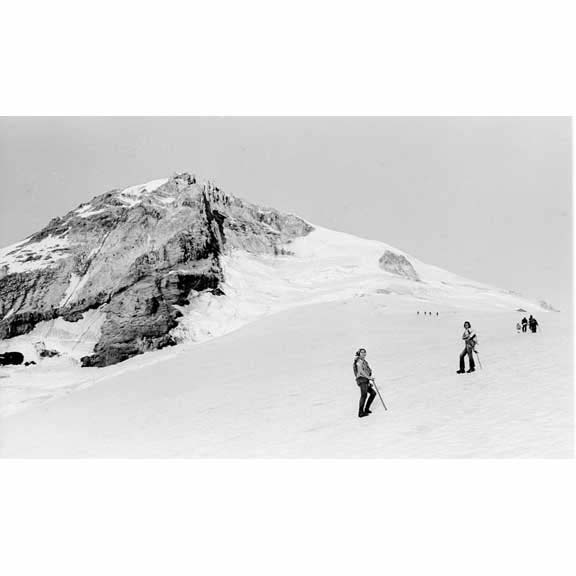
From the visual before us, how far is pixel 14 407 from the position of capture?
39.6ft

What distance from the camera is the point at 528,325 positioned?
41.1ft

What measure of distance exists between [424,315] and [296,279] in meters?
5.94

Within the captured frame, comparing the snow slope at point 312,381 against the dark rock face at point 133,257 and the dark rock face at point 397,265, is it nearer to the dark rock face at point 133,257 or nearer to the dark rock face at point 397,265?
the dark rock face at point 397,265

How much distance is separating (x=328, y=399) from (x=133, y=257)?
9856 mm

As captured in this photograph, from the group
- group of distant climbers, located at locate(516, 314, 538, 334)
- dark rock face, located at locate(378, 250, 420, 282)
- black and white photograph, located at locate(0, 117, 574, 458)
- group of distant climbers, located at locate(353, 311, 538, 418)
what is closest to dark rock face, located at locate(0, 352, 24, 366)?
black and white photograph, located at locate(0, 117, 574, 458)

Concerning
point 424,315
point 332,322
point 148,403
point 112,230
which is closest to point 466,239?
point 424,315

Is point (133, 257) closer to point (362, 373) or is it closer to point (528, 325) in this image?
point (362, 373)

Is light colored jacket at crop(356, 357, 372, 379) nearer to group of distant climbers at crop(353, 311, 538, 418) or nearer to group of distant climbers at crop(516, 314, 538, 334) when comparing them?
group of distant climbers at crop(353, 311, 538, 418)

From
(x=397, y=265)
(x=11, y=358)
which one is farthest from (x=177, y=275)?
(x=397, y=265)

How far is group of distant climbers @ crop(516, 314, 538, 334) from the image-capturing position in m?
11.9

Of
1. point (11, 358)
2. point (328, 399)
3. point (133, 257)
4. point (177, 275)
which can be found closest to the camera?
point (328, 399)

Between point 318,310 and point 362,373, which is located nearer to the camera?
point 362,373

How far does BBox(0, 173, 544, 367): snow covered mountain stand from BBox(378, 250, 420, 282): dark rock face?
0.06m

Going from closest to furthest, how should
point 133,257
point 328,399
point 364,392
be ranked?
point 364,392, point 328,399, point 133,257
